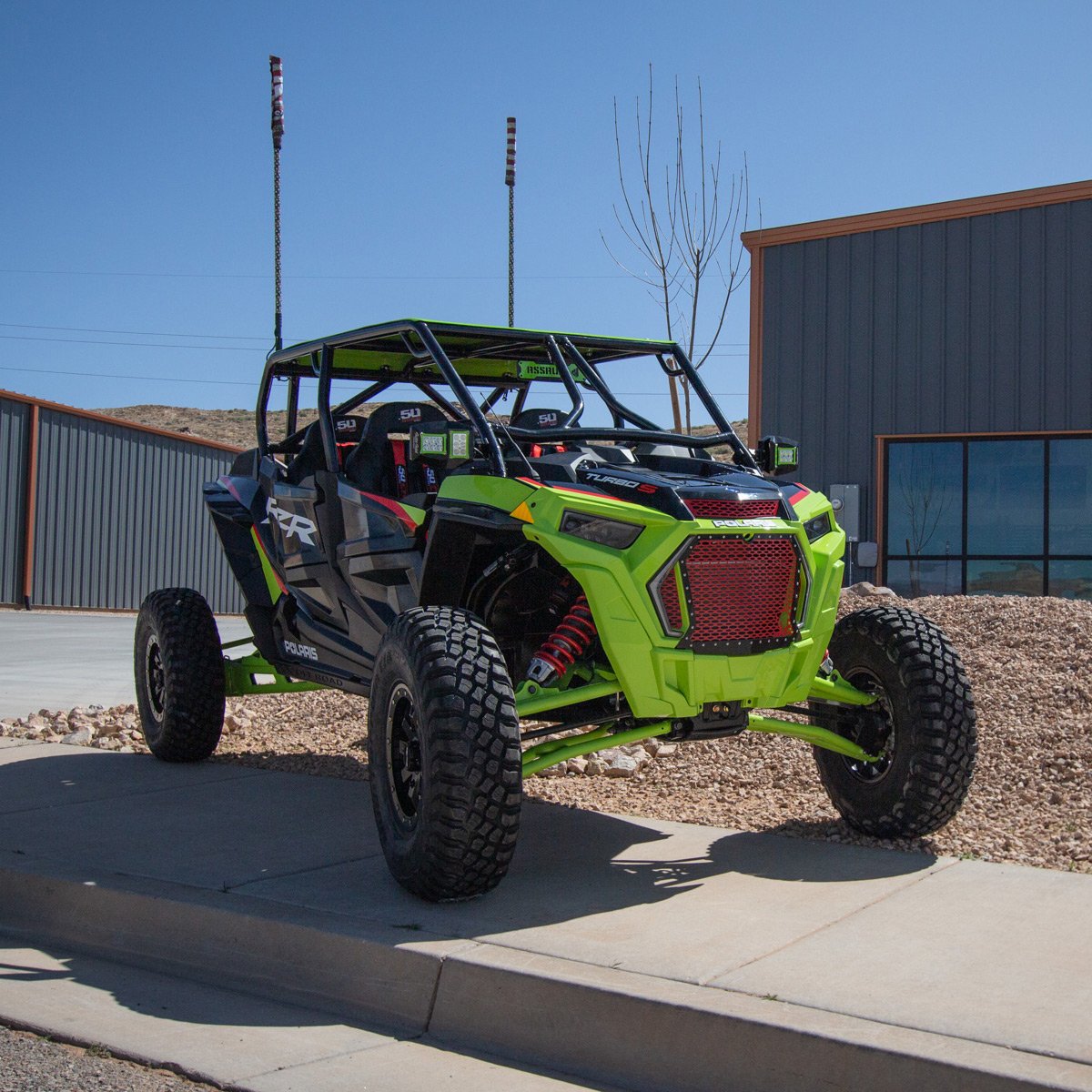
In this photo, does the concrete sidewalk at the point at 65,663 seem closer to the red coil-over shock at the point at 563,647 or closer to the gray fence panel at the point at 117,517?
the gray fence panel at the point at 117,517

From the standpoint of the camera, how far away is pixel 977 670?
7.99 meters

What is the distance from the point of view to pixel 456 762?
4371 millimetres

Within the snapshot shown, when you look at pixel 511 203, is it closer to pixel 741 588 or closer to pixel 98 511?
pixel 741 588

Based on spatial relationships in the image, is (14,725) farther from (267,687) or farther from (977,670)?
(977,670)

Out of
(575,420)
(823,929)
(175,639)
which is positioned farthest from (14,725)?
(823,929)

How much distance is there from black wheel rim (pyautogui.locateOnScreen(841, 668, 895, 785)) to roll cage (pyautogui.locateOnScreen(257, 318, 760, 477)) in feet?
3.21

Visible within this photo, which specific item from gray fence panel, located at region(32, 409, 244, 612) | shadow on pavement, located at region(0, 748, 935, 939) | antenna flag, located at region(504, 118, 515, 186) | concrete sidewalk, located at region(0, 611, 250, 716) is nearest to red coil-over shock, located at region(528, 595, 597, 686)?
shadow on pavement, located at region(0, 748, 935, 939)

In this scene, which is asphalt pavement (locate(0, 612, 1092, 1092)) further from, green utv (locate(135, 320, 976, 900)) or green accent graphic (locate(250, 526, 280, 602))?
green accent graphic (locate(250, 526, 280, 602))

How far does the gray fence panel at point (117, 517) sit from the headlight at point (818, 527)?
70.1 feet

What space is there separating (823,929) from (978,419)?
13.3m

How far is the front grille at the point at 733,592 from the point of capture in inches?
183

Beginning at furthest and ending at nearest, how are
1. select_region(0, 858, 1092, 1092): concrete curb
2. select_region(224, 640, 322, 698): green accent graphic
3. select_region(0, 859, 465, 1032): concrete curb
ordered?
select_region(224, 640, 322, 698): green accent graphic
select_region(0, 859, 465, 1032): concrete curb
select_region(0, 858, 1092, 1092): concrete curb

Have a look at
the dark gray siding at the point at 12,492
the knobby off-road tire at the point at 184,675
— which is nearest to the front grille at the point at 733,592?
the knobby off-road tire at the point at 184,675

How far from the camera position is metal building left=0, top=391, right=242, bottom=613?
24.0 metres
